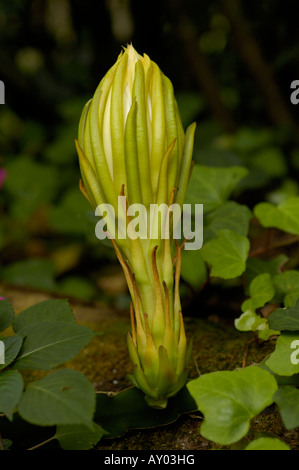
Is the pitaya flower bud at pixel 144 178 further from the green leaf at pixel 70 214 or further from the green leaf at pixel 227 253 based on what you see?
the green leaf at pixel 70 214

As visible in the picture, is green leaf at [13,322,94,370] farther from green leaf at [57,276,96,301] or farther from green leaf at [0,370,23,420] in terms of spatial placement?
green leaf at [57,276,96,301]

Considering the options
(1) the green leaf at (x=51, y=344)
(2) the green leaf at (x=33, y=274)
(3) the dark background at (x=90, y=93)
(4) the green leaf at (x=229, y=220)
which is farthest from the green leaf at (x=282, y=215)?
(2) the green leaf at (x=33, y=274)

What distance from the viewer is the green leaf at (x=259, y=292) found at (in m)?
0.63

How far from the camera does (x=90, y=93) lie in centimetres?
212

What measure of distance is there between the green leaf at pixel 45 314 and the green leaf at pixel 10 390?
88 mm

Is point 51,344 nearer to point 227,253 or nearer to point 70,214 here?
point 227,253

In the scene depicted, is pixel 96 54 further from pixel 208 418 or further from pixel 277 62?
pixel 208 418

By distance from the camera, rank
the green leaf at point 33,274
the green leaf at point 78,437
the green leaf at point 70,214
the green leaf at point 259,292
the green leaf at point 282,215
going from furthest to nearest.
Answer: the green leaf at point 70,214
the green leaf at point 33,274
the green leaf at point 282,215
the green leaf at point 259,292
the green leaf at point 78,437

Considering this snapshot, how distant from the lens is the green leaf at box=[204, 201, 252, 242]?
73 centimetres

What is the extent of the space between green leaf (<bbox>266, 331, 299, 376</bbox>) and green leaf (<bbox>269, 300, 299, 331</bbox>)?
0.01 metres

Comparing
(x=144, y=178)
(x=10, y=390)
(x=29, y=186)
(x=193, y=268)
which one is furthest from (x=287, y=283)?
(x=29, y=186)

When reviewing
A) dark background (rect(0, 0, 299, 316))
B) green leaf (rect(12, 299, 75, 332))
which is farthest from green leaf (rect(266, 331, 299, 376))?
dark background (rect(0, 0, 299, 316))
